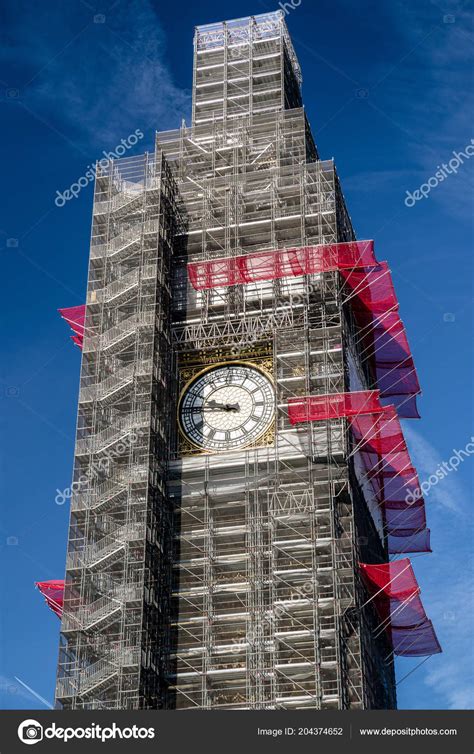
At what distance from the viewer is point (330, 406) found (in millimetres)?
76250

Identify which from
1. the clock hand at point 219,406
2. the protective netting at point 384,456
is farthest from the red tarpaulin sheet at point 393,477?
the clock hand at point 219,406

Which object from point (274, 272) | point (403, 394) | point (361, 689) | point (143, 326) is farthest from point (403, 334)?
point (361, 689)

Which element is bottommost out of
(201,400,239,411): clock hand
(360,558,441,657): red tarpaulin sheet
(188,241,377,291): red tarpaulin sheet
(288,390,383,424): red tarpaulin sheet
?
(360,558,441,657): red tarpaulin sheet

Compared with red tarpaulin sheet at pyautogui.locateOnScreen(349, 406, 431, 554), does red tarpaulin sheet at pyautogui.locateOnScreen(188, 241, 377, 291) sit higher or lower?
higher

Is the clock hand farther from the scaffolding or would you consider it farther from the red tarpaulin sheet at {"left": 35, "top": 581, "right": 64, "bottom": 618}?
the red tarpaulin sheet at {"left": 35, "top": 581, "right": 64, "bottom": 618}

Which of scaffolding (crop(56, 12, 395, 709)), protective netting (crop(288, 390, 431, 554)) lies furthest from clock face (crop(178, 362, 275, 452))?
protective netting (crop(288, 390, 431, 554))

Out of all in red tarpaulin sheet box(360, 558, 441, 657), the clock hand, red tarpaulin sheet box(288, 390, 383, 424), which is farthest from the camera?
the clock hand

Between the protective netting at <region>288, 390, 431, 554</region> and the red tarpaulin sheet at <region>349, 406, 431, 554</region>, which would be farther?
the red tarpaulin sheet at <region>349, 406, 431, 554</region>

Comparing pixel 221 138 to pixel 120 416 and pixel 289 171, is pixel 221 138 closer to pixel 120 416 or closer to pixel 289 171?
pixel 289 171

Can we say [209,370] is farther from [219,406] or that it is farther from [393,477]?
[393,477]

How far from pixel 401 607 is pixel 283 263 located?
18.0 metres

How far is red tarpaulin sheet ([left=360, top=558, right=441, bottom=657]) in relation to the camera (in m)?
74.1

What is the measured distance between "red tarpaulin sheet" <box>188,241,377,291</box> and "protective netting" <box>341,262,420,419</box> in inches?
79.4
